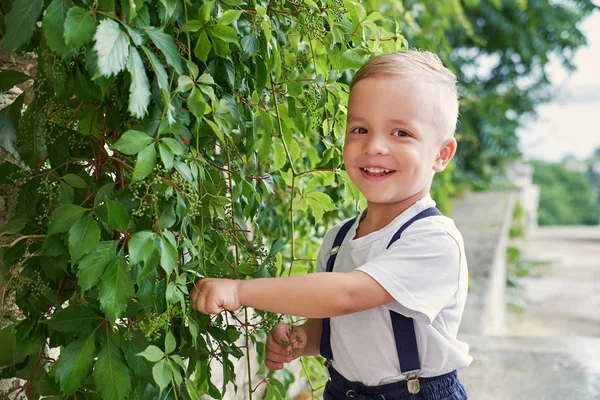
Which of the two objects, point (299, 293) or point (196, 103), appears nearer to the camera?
point (196, 103)

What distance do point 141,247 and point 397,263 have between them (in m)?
0.45

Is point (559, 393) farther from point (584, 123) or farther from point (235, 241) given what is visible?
point (584, 123)

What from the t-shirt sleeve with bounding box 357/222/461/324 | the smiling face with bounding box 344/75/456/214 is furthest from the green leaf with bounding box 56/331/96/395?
the smiling face with bounding box 344/75/456/214

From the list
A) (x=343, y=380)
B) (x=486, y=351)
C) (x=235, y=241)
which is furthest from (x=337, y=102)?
(x=486, y=351)

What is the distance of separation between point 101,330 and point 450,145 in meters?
0.69

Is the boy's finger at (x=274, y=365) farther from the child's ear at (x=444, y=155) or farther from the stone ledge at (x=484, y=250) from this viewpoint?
the stone ledge at (x=484, y=250)

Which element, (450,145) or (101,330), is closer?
(101,330)

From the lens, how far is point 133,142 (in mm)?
930

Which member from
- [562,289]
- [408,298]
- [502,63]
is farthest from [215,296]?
[562,289]

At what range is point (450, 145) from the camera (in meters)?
1.34

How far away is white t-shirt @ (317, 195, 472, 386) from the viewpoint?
1.20 meters

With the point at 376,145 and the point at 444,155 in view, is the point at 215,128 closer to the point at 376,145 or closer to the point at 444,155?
the point at 376,145

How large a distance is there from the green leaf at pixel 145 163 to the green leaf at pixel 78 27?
0.16 meters

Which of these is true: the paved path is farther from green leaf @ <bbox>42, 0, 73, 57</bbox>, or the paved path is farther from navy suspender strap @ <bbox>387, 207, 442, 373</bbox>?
green leaf @ <bbox>42, 0, 73, 57</bbox>
